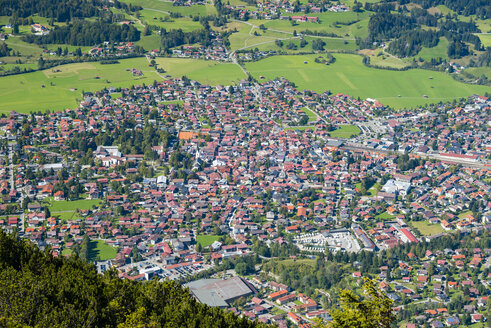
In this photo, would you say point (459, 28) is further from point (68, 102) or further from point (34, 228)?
point (34, 228)

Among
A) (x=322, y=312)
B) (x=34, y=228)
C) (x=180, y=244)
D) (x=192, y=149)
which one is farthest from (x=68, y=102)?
(x=322, y=312)

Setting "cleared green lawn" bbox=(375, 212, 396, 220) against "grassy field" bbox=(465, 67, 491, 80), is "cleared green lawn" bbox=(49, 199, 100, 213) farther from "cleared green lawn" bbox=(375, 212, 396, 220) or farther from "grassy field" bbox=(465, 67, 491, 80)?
"grassy field" bbox=(465, 67, 491, 80)

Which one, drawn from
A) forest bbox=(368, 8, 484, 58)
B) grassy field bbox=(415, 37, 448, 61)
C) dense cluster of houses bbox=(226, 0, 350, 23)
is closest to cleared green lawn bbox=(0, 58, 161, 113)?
dense cluster of houses bbox=(226, 0, 350, 23)

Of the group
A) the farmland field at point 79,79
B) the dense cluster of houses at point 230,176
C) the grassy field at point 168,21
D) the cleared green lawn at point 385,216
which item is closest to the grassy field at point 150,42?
the farmland field at point 79,79

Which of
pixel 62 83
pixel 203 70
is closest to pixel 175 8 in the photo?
pixel 203 70

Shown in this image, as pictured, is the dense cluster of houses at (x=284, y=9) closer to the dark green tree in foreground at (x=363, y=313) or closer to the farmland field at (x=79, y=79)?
the farmland field at (x=79, y=79)
